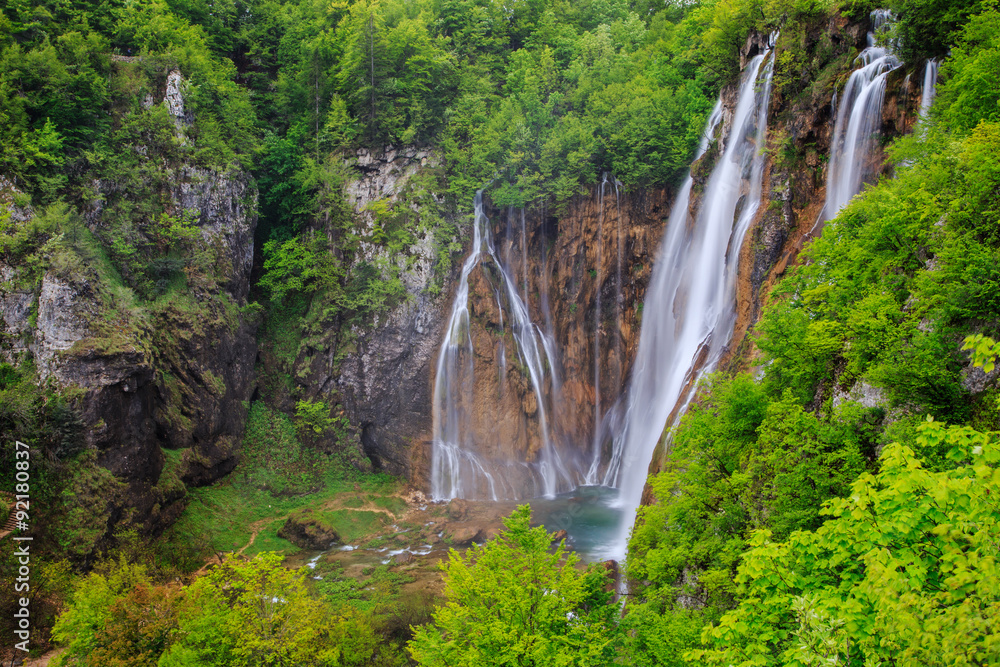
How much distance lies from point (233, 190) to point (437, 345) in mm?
11678

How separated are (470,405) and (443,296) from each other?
514 cm

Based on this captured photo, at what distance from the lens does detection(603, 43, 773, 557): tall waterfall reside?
56.9 ft

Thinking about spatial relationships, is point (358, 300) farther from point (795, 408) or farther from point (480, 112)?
point (795, 408)

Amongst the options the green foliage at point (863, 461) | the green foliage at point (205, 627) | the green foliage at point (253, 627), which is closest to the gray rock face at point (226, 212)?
the green foliage at point (205, 627)

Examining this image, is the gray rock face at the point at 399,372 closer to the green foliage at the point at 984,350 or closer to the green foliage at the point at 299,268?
the green foliage at the point at 299,268

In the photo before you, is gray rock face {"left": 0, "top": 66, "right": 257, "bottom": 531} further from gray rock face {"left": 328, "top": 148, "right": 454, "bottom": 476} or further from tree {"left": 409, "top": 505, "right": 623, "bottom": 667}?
tree {"left": 409, "top": 505, "right": 623, "bottom": 667}

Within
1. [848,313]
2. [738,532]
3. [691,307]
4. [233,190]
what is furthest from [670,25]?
[738,532]

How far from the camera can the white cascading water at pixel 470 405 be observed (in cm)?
2545

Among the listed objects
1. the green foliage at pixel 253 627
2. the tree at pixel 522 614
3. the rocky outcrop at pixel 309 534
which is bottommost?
the rocky outcrop at pixel 309 534

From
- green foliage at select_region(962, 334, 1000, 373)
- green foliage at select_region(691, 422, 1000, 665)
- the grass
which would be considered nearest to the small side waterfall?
green foliage at select_region(691, 422, 1000, 665)

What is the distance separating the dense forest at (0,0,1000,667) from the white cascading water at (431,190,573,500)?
222 centimetres

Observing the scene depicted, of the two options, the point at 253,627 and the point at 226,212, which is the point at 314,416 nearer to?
the point at 226,212

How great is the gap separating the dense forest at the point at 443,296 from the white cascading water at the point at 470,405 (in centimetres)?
222

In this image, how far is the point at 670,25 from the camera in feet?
100
